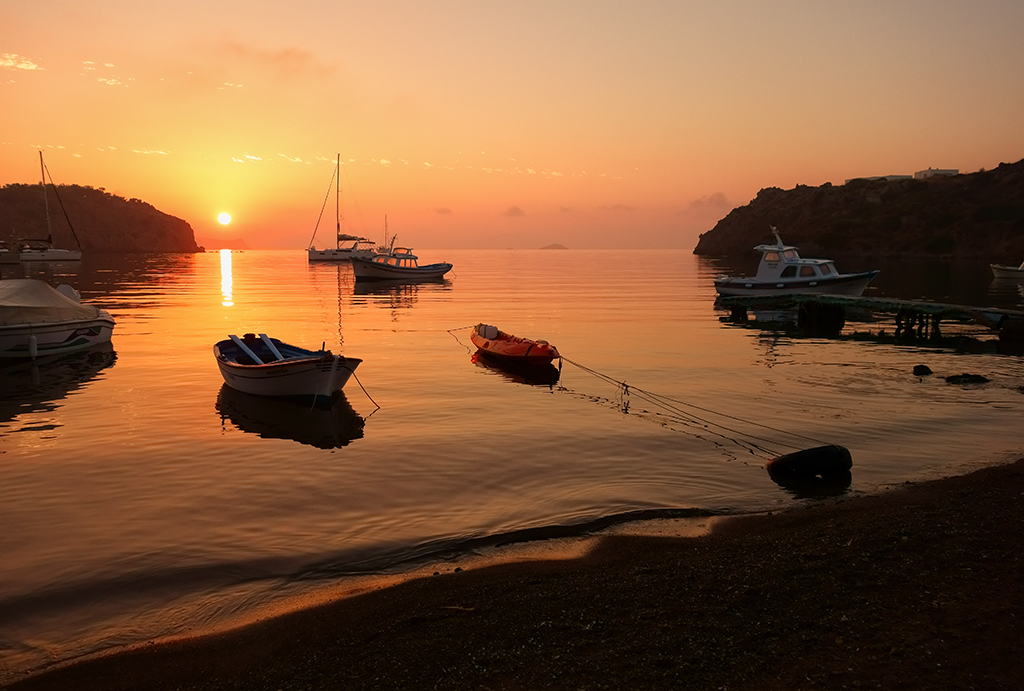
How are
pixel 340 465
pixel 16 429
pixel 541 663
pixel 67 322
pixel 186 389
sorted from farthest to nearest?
pixel 67 322, pixel 186 389, pixel 16 429, pixel 340 465, pixel 541 663

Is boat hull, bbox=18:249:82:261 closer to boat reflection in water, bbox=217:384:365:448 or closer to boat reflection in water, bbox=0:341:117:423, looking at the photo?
boat reflection in water, bbox=0:341:117:423

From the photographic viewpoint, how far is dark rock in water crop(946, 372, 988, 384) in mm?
24609

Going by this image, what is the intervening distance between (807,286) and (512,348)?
32689mm

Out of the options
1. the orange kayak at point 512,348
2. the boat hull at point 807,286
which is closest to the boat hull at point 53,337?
the orange kayak at point 512,348

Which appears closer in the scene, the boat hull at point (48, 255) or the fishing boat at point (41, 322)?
the fishing boat at point (41, 322)

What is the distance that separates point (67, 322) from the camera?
103ft

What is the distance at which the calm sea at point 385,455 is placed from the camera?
34.0 ft

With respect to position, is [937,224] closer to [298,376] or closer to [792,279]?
[792,279]

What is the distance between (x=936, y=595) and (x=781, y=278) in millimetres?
50049

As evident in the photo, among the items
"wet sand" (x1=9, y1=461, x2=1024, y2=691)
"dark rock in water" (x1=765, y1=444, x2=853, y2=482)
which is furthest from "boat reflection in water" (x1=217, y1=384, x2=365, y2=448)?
"dark rock in water" (x1=765, y1=444, x2=853, y2=482)

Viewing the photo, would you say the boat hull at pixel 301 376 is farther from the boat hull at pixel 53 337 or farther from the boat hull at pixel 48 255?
the boat hull at pixel 48 255

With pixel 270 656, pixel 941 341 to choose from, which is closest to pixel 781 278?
pixel 941 341

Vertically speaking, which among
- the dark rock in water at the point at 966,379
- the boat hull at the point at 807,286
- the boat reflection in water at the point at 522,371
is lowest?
the boat reflection in water at the point at 522,371

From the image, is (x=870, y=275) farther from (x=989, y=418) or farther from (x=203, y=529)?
(x=203, y=529)
